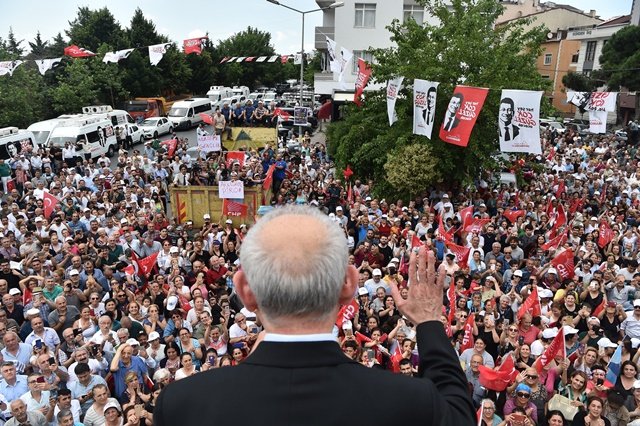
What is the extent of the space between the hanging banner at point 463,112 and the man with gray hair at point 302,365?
11542 mm

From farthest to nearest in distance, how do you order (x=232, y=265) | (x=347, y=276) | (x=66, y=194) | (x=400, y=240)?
(x=66, y=194), (x=400, y=240), (x=232, y=265), (x=347, y=276)

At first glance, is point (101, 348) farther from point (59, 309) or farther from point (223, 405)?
point (223, 405)

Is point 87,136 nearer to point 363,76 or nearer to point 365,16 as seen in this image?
point 363,76

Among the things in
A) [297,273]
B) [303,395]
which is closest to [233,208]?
[297,273]

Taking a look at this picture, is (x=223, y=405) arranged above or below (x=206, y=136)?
above

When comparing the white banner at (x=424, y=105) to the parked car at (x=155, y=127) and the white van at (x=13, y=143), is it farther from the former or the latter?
the parked car at (x=155, y=127)

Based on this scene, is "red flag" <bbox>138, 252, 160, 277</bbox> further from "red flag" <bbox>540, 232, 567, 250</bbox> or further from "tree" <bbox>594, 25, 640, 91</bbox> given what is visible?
"tree" <bbox>594, 25, 640, 91</bbox>

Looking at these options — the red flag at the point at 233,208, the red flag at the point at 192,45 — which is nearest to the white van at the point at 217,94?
the red flag at the point at 192,45

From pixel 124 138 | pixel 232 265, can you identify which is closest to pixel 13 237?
pixel 232 265

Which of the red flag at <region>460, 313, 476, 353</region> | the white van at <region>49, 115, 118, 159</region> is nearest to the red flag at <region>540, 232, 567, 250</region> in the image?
the red flag at <region>460, 313, 476, 353</region>

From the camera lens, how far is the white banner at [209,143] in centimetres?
1803

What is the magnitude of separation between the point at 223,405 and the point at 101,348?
6.24 meters

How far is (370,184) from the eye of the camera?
667 inches

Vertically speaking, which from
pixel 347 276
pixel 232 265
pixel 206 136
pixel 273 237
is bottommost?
pixel 232 265
